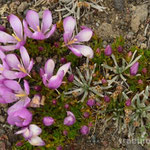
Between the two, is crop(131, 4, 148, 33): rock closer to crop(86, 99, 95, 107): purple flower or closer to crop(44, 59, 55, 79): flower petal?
crop(86, 99, 95, 107): purple flower

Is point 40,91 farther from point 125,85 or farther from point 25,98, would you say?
point 125,85

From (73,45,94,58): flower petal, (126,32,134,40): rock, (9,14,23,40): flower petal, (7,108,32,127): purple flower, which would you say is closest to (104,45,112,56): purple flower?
(73,45,94,58): flower petal

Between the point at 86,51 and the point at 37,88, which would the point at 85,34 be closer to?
the point at 86,51

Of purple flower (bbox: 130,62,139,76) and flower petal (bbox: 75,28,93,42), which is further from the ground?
flower petal (bbox: 75,28,93,42)

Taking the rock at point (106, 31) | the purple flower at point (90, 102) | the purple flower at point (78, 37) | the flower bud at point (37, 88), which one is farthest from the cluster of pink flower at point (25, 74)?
the rock at point (106, 31)

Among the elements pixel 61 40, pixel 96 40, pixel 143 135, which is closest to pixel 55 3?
pixel 61 40

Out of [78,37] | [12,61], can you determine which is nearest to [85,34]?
[78,37]

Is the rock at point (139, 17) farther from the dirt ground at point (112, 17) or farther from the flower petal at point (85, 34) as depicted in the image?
the flower petal at point (85, 34)
